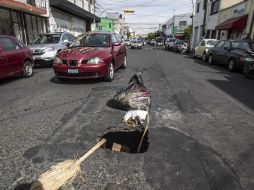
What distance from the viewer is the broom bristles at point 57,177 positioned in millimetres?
2492

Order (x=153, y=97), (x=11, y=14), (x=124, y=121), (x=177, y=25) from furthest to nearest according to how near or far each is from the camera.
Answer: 1. (x=177, y=25)
2. (x=11, y=14)
3. (x=153, y=97)
4. (x=124, y=121)

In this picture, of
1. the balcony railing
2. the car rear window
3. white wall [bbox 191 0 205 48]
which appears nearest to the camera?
the car rear window

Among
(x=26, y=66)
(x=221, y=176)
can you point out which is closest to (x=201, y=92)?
(x=221, y=176)

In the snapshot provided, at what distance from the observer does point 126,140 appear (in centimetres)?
360

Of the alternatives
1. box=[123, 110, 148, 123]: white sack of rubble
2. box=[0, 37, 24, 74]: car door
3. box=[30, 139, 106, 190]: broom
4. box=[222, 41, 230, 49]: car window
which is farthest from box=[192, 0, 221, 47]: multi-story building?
box=[30, 139, 106, 190]: broom

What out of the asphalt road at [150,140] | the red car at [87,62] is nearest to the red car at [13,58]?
the asphalt road at [150,140]

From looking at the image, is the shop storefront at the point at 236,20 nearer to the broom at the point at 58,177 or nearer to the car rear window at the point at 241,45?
the car rear window at the point at 241,45

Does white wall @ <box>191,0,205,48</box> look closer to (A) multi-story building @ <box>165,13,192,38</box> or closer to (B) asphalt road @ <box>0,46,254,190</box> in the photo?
(A) multi-story building @ <box>165,13,192,38</box>

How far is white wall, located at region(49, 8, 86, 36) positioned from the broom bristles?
22.6m

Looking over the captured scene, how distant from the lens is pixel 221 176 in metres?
3.01

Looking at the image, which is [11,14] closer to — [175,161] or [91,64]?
[91,64]

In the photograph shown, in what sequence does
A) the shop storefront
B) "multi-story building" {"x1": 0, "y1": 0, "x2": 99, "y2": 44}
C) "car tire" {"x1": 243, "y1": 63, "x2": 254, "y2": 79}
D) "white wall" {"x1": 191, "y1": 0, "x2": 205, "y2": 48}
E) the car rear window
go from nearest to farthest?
"car tire" {"x1": 243, "y1": 63, "x2": 254, "y2": 79} < the car rear window < "multi-story building" {"x1": 0, "y1": 0, "x2": 99, "y2": 44} < the shop storefront < "white wall" {"x1": 191, "y1": 0, "x2": 205, "y2": 48}

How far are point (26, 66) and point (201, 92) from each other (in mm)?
6532

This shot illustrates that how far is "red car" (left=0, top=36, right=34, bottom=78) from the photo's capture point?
7.96 meters
